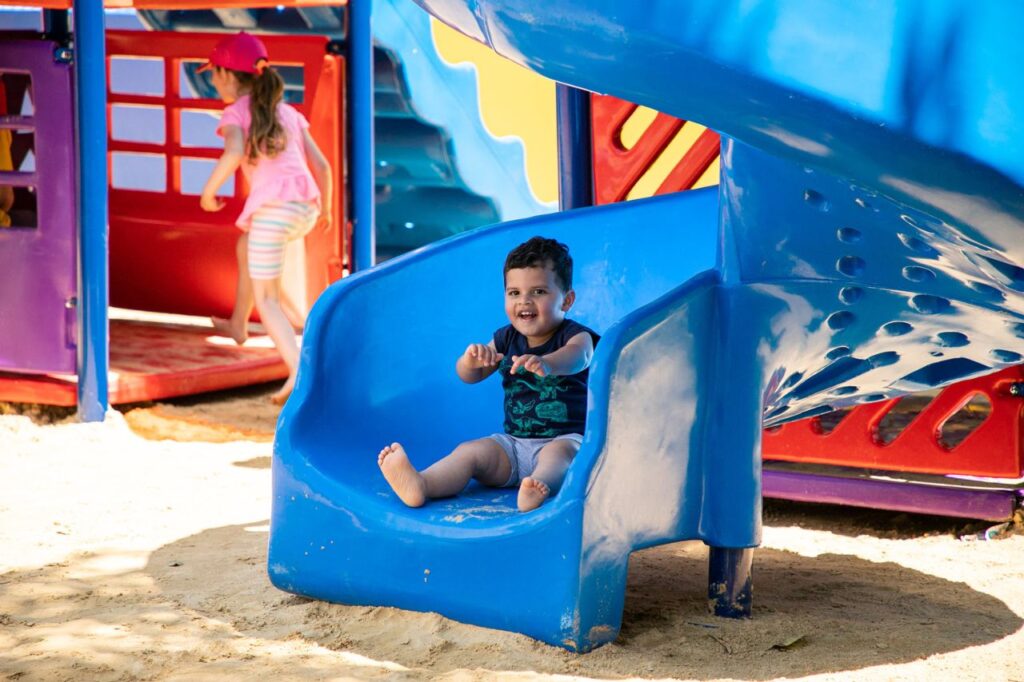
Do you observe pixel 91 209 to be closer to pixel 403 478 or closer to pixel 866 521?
pixel 403 478

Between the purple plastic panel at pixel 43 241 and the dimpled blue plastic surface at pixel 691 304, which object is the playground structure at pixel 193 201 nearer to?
the purple plastic panel at pixel 43 241

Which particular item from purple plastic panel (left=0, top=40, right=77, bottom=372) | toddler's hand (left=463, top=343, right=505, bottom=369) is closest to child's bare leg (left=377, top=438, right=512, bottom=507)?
toddler's hand (left=463, top=343, right=505, bottom=369)

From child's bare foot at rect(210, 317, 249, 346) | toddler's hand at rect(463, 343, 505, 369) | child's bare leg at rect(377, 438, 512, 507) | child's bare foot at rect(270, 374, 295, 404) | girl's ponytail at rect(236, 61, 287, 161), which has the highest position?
girl's ponytail at rect(236, 61, 287, 161)

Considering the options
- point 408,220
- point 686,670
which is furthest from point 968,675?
point 408,220

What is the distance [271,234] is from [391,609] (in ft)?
9.65

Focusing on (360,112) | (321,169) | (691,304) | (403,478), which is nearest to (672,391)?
(691,304)

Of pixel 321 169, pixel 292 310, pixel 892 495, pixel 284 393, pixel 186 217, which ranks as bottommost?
pixel 284 393

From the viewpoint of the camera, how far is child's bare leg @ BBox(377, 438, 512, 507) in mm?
2975

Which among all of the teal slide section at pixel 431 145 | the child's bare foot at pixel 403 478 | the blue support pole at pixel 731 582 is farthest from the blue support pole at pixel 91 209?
the blue support pole at pixel 731 582

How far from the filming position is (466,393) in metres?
3.66

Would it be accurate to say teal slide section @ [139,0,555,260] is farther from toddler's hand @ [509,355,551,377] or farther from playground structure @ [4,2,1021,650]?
toddler's hand @ [509,355,551,377]

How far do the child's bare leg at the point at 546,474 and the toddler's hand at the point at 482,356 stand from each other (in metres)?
0.24

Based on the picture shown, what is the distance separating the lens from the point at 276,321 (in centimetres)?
561

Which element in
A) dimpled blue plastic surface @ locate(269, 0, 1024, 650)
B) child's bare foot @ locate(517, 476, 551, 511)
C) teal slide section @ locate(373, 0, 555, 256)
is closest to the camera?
dimpled blue plastic surface @ locate(269, 0, 1024, 650)
